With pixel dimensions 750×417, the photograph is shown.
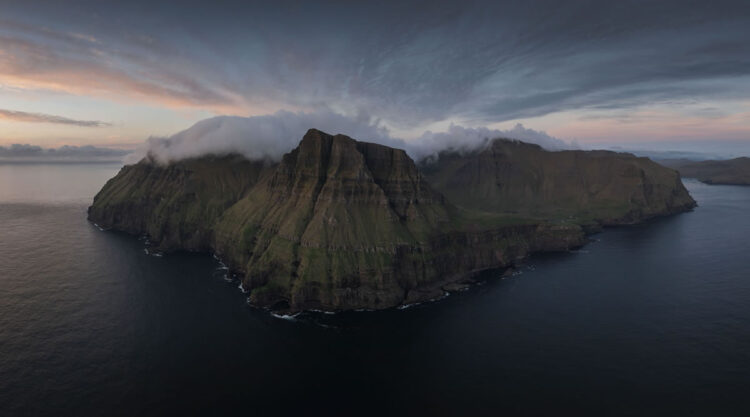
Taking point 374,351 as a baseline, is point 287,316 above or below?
above

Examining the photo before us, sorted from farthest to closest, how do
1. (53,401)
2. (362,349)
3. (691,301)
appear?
(691,301) → (362,349) → (53,401)

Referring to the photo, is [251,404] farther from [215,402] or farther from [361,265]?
[361,265]

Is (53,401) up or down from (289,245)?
down

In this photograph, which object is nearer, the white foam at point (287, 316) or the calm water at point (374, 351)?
the calm water at point (374, 351)

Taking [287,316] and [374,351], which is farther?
[287,316]

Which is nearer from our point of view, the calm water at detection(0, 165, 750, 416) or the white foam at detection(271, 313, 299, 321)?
the calm water at detection(0, 165, 750, 416)

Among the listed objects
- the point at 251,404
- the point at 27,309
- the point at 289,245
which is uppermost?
the point at 289,245

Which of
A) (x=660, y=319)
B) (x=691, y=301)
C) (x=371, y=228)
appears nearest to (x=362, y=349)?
(x=371, y=228)

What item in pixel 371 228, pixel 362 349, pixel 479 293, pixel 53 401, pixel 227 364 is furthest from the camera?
pixel 371 228
